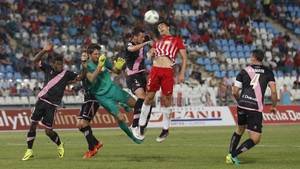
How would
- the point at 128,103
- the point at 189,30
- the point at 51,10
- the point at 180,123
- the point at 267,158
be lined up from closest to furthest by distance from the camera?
the point at 267,158 → the point at 128,103 → the point at 180,123 → the point at 51,10 → the point at 189,30

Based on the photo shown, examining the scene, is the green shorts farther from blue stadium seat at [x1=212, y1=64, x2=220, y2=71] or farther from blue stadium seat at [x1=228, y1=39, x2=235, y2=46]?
blue stadium seat at [x1=228, y1=39, x2=235, y2=46]

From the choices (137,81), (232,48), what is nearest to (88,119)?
(137,81)

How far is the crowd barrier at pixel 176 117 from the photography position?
35.5m

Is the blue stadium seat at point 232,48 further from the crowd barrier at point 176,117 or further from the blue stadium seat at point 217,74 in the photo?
the crowd barrier at point 176,117

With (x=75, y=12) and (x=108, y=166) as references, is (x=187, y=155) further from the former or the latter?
(x=75, y=12)

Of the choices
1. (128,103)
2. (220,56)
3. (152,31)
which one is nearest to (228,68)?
(220,56)

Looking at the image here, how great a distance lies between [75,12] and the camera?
149 ft

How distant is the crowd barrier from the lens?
35.5m

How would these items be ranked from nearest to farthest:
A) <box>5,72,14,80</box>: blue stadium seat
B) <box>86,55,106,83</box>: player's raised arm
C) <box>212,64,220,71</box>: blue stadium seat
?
<box>86,55,106,83</box>: player's raised arm → <box>5,72,14,80</box>: blue stadium seat → <box>212,64,220,71</box>: blue stadium seat

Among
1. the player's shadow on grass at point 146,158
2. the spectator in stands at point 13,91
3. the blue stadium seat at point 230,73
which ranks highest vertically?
the player's shadow on grass at point 146,158

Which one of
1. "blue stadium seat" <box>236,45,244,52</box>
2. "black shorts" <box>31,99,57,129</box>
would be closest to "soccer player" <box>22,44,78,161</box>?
"black shorts" <box>31,99,57,129</box>

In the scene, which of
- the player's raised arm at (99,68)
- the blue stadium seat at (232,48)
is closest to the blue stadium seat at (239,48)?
the blue stadium seat at (232,48)

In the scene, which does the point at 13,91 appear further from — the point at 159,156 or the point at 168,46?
the point at 159,156

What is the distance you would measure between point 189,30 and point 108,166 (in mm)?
32443
